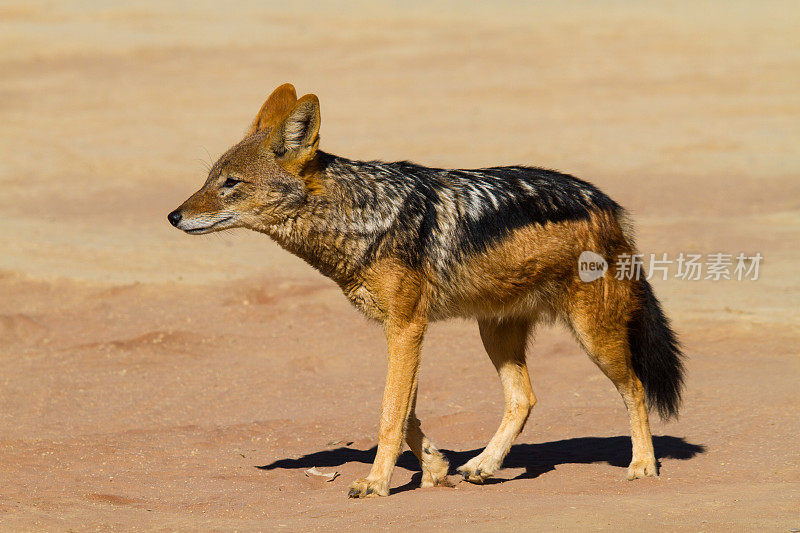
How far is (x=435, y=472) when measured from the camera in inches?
272

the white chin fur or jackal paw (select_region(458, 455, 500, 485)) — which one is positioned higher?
the white chin fur

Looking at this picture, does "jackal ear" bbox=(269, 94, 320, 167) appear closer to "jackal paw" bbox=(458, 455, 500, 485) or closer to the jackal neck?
the jackal neck

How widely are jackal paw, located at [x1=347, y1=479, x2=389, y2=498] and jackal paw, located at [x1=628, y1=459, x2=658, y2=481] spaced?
61.2 inches

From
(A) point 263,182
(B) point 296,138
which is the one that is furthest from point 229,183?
(B) point 296,138

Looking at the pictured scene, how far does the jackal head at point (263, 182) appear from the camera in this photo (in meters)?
6.39

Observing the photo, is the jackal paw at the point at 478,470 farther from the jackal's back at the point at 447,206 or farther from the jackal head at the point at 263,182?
the jackal head at the point at 263,182

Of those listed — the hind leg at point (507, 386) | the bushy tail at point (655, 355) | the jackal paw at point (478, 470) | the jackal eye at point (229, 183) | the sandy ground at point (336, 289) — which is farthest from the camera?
the bushy tail at point (655, 355)

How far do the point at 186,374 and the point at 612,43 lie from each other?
72.3 ft

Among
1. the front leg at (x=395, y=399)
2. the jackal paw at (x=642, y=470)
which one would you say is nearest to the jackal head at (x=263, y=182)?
the front leg at (x=395, y=399)

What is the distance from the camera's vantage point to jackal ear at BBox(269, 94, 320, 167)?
21.0 ft

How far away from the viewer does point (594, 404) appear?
Answer: 9047 mm

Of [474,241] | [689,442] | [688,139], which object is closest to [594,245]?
[474,241]

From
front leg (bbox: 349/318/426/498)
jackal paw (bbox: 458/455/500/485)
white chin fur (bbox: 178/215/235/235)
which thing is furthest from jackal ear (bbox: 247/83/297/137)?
jackal paw (bbox: 458/455/500/485)

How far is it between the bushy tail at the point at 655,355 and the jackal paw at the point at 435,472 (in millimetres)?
1403
